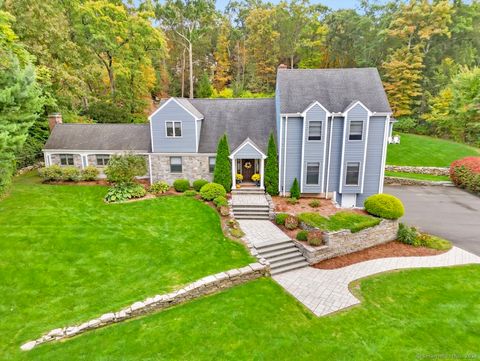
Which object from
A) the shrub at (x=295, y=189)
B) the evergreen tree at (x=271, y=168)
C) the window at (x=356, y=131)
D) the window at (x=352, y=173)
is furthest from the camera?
the evergreen tree at (x=271, y=168)

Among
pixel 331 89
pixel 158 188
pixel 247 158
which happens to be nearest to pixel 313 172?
pixel 247 158

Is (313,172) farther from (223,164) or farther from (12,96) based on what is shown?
(12,96)

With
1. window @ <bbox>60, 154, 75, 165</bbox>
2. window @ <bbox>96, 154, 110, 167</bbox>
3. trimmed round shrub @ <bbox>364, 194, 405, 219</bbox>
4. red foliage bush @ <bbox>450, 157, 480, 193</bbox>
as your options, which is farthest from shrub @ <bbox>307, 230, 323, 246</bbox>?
red foliage bush @ <bbox>450, 157, 480, 193</bbox>

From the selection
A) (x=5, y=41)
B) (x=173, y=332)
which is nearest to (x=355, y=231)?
(x=173, y=332)

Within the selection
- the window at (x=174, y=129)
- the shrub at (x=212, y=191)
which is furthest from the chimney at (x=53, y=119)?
the shrub at (x=212, y=191)

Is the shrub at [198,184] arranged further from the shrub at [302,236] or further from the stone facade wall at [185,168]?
the shrub at [302,236]

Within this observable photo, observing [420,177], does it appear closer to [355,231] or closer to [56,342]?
[355,231]
